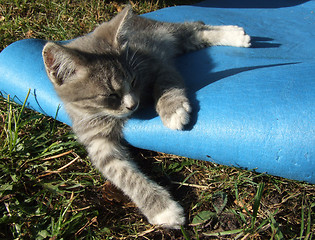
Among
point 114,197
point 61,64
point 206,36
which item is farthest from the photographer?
point 206,36

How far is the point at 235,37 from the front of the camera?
2.71 m

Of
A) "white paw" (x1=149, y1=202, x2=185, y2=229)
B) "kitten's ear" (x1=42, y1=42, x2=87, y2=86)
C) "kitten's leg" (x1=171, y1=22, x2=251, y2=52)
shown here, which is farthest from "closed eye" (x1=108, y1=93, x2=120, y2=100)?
"kitten's leg" (x1=171, y1=22, x2=251, y2=52)

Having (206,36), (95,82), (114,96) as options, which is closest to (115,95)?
(114,96)

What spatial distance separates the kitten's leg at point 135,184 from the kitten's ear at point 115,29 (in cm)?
72

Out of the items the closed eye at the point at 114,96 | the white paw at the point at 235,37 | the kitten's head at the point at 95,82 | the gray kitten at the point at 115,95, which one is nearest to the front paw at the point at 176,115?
the gray kitten at the point at 115,95

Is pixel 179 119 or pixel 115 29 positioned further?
pixel 115 29

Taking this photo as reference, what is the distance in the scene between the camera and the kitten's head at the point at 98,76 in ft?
5.61

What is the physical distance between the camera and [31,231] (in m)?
1.68

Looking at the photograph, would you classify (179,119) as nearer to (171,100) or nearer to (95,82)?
(171,100)

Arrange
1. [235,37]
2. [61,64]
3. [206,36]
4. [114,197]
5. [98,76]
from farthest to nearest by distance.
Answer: [206,36]
[235,37]
[114,197]
[98,76]
[61,64]

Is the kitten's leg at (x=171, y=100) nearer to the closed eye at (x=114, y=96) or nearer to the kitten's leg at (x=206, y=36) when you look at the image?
the closed eye at (x=114, y=96)

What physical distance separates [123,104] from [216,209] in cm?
89

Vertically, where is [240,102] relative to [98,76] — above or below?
below

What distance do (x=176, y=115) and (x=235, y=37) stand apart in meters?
1.37
